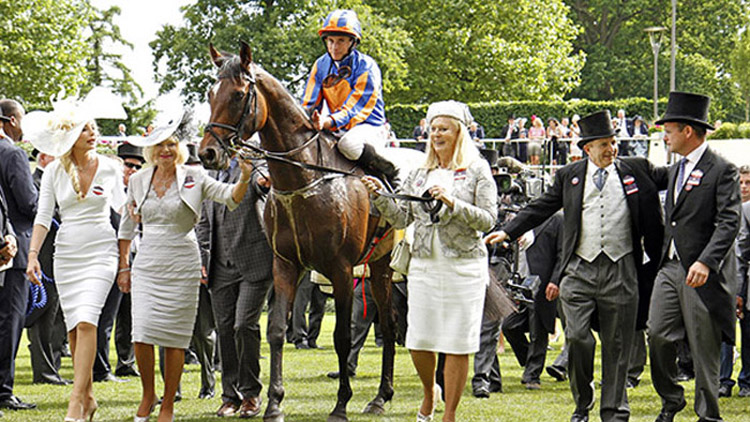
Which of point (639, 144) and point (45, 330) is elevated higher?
point (639, 144)

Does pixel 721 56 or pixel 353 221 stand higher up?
pixel 721 56

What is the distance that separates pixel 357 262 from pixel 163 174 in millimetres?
1769

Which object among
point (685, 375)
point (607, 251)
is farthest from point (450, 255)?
point (685, 375)

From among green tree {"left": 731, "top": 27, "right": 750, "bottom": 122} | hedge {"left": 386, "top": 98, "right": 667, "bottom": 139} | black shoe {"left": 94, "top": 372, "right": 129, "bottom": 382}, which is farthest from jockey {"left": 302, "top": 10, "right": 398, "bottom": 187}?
green tree {"left": 731, "top": 27, "right": 750, "bottom": 122}

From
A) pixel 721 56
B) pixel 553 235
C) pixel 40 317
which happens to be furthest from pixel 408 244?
pixel 721 56

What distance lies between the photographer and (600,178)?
7875 mm

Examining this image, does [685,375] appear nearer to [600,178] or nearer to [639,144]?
[600,178]

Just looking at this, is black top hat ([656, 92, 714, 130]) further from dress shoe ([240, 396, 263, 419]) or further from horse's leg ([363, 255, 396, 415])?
dress shoe ([240, 396, 263, 419])

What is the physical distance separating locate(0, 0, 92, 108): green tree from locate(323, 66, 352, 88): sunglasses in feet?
83.8

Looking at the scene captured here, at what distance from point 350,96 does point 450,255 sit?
6.63ft

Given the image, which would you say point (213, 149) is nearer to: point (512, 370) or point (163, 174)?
point (163, 174)

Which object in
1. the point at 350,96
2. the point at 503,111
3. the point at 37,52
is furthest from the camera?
the point at 503,111

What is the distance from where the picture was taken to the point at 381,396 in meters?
9.04

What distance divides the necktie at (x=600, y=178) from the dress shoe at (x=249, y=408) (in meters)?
3.14
